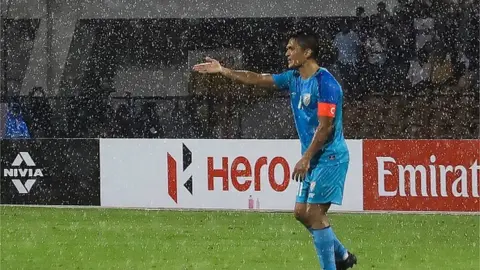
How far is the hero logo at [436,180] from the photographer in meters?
13.9

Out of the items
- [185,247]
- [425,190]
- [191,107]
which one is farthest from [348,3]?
[185,247]

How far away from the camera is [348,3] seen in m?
16.9

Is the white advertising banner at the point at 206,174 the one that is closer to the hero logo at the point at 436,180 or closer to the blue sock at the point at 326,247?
the hero logo at the point at 436,180

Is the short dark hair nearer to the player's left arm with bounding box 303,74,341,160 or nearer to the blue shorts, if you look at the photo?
the player's left arm with bounding box 303,74,341,160

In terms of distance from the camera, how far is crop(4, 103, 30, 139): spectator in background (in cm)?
1630

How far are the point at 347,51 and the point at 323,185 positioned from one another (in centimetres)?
852

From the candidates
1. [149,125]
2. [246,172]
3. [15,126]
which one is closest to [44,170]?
[15,126]

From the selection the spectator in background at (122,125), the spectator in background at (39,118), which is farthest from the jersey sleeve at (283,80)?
the spectator in background at (39,118)

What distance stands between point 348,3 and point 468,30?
1.58 metres

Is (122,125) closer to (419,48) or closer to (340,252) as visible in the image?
(419,48)

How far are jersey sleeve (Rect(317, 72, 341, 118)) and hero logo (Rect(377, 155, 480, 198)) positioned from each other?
576 centimetres

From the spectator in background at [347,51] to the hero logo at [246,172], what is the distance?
2735mm

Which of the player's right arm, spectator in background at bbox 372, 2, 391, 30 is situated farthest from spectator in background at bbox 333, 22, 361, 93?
the player's right arm

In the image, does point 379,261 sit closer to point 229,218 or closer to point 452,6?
point 229,218
